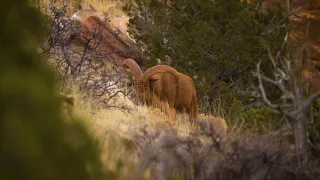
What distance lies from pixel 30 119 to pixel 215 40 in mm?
14296

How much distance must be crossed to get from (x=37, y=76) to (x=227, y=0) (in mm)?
14556

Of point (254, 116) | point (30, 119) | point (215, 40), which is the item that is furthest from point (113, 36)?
point (30, 119)

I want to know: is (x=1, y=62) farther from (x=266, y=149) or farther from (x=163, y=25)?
(x=163, y=25)

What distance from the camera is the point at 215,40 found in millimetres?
16656

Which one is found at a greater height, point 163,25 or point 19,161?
point 163,25

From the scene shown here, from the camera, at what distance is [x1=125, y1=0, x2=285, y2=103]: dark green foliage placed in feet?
53.8

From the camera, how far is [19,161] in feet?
8.00

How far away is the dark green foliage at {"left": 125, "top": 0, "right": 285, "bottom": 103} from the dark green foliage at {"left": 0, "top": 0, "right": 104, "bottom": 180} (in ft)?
42.6

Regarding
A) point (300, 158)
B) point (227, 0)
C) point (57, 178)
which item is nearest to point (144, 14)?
point (227, 0)

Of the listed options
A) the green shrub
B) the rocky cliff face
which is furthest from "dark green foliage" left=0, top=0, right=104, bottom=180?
the rocky cliff face

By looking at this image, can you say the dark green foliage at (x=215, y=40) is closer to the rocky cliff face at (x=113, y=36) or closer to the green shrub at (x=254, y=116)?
the rocky cliff face at (x=113, y=36)

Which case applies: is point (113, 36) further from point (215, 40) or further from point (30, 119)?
point (30, 119)

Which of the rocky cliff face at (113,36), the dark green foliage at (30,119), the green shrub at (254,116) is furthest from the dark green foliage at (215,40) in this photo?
the dark green foliage at (30,119)

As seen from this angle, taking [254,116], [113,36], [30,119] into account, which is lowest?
[254,116]
